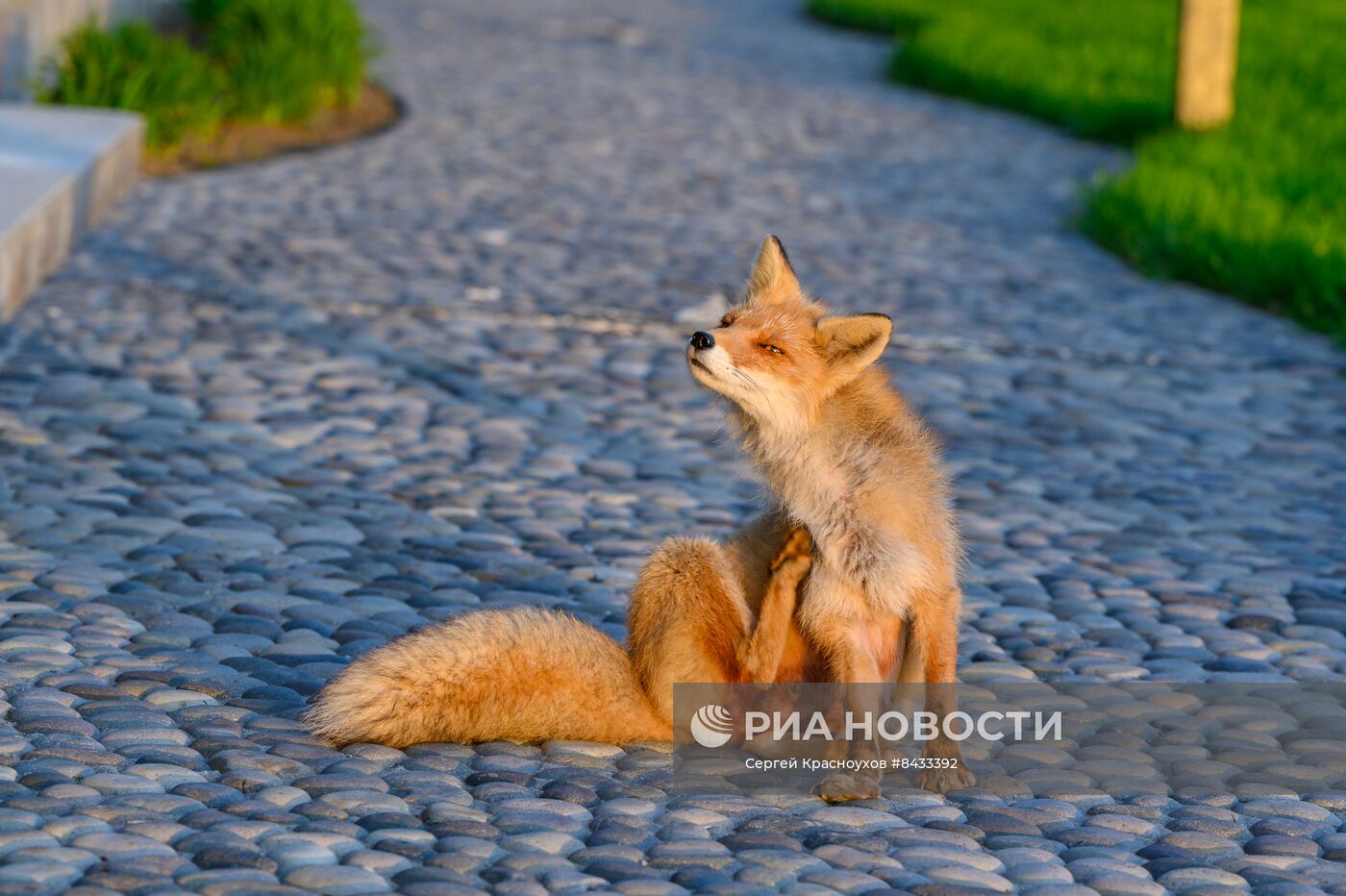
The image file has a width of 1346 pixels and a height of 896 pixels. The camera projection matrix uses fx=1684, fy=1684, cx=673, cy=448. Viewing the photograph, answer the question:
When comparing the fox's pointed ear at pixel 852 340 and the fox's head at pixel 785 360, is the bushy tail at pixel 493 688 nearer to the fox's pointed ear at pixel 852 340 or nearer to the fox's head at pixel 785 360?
the fox's head at pixel 785 360

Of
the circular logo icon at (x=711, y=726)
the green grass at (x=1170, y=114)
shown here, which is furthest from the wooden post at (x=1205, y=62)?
the circular logo icon at (x=711, y=726)

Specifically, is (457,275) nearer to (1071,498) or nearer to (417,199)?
(417,199)

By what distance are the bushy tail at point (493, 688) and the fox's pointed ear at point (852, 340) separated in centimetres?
89

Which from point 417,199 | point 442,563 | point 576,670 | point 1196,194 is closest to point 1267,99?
point 1196,194

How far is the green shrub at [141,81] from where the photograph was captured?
1130 centimetres

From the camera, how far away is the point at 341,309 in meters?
8.55

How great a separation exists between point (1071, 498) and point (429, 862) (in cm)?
384

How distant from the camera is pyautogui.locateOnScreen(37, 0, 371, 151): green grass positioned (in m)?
11.4

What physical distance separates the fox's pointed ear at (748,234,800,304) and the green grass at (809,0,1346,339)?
220 inches

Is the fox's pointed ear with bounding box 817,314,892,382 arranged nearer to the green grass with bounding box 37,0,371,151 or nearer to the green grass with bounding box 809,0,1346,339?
the green grass with bounding box 809,0,1346,339

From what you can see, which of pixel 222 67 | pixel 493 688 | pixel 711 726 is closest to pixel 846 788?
pixel 711 726

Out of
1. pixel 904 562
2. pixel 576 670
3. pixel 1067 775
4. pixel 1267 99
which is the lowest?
pixel 1067 775

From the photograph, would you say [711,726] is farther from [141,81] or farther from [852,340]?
[141,81]

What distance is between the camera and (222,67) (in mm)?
12781
